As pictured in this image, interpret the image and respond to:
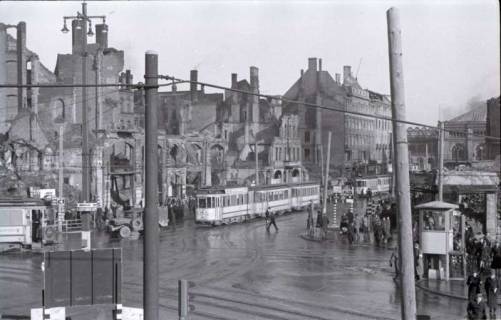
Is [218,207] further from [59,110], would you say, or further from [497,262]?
[497,262]

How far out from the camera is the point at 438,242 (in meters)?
20.8

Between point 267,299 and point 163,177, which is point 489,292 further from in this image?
point 163,177

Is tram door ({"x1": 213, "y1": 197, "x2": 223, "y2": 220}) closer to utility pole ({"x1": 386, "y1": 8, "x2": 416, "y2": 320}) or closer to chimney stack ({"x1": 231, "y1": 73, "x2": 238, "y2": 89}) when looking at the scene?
utility pole ({"x1": 386, "y1": 8, "x2": 416, "y2": 320})

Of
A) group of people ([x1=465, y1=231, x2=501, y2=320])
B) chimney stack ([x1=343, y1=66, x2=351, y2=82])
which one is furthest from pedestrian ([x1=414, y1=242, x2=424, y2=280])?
chimney stack ([x1=343, y1=66, x2=351, y2=82])

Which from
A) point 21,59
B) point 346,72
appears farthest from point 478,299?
point 346,72

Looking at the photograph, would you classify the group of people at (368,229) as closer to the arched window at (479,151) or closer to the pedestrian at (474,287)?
the pedestrian at (474,287)

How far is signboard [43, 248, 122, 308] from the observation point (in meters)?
13.4

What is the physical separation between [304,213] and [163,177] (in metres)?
12.0

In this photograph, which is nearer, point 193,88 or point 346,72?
point 193,88

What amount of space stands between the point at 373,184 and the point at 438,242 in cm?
5661

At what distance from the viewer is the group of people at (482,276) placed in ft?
49.3

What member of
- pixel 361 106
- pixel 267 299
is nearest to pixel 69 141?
pixel 267 299

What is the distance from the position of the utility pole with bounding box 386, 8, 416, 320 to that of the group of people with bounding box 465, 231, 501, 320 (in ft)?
19.1

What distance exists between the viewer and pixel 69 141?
162ft
